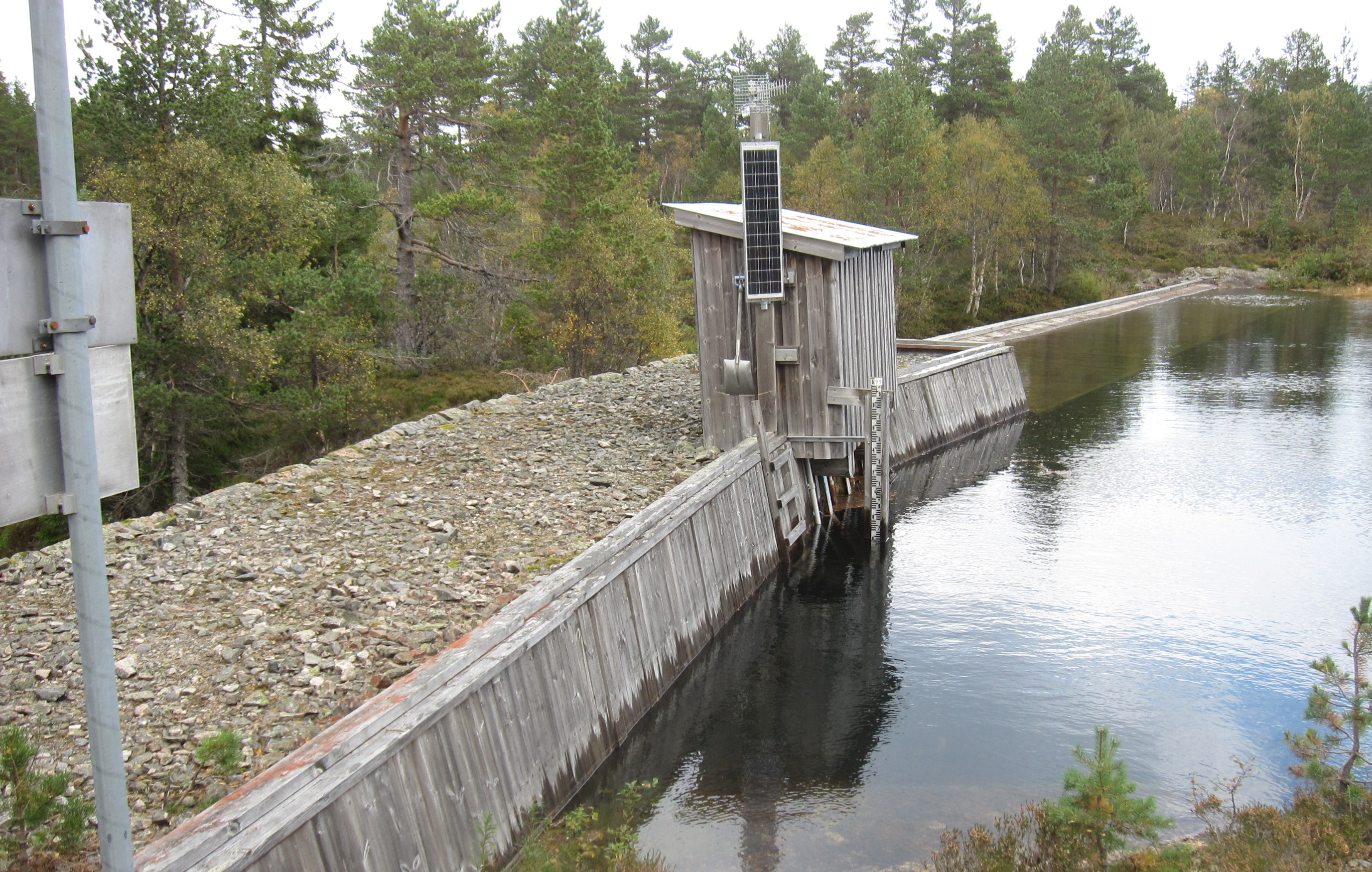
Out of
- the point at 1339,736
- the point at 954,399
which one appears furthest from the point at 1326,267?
the point at 1339,736

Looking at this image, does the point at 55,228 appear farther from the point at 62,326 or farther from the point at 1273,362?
the point at 1273,362

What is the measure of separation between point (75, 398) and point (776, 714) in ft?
30.7

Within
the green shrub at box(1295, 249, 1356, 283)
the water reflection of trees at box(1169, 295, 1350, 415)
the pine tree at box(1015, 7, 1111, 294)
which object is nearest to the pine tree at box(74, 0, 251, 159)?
the water reflection of trees at box(1169, 295, 1350, 415)

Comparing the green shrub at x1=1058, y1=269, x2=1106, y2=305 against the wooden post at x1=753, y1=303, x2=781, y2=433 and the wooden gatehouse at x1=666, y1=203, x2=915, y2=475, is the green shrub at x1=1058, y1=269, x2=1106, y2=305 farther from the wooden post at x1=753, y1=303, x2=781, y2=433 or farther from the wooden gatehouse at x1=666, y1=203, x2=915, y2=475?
the wooden post at x1=753, y1=303, x2=781, y2=433

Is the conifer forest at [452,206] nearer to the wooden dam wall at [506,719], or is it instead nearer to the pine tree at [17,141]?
the pine tree at [17,141]

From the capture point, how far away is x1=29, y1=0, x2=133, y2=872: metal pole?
2961 millimetres

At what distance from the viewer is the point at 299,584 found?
30.5ft

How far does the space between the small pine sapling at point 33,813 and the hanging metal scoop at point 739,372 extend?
33.0 feet

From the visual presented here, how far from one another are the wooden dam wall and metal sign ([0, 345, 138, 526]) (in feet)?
8.72

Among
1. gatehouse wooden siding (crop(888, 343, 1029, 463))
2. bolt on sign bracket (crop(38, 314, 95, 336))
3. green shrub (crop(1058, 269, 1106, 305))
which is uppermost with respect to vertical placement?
green shrub (crop(1058, 269, 1106, 305))

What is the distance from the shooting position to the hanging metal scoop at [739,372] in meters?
14.2

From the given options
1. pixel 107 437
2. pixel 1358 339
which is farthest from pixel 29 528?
pixel 1358 339

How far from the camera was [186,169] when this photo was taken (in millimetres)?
19109

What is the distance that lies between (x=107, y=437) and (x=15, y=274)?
541 millimetres
